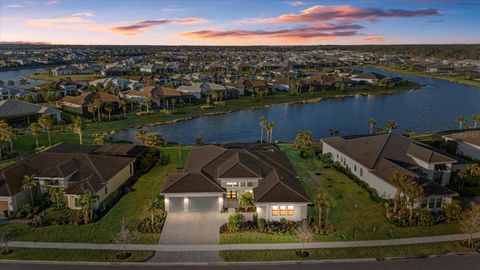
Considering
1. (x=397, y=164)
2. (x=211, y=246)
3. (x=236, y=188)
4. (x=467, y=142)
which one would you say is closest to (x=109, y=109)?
(x=236, y=188)

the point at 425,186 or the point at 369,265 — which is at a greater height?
the point at 425,186

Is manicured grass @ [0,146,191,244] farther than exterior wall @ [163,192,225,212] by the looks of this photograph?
No

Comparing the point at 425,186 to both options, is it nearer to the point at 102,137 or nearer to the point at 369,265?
the point at 369,265

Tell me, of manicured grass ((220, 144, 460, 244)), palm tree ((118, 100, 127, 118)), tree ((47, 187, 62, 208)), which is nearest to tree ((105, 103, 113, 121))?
palm tree ((118, 100, 127, 118))

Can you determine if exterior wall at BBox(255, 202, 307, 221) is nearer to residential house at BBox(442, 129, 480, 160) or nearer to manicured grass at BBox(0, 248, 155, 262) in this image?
manicured grass at BBox(0, 248, 155, 262)

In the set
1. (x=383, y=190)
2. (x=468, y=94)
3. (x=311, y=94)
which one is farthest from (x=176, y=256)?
(x=468, y=94)

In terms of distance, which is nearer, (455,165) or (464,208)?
(464,208)

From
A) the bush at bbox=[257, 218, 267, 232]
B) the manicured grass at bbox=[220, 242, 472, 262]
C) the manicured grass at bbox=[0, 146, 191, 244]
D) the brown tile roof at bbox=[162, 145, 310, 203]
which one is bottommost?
the manicured grass at bbox=[0, 146, 191, 244]
